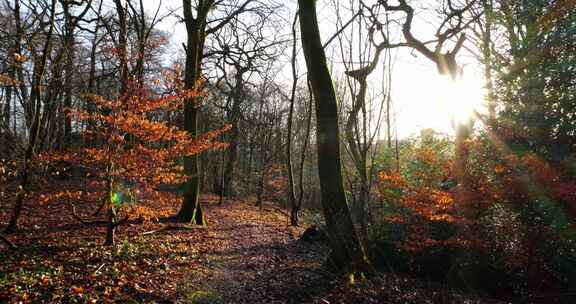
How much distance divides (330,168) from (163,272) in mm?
3563

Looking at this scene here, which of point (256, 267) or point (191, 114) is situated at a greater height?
point (191, 114)

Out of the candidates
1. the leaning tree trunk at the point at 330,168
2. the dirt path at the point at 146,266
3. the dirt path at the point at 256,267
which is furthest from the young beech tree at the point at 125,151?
the leaning tree trunk at the point at 330,168

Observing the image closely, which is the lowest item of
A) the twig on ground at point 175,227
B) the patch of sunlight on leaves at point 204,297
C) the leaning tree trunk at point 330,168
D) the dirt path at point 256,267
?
the dirt path at point 256,267

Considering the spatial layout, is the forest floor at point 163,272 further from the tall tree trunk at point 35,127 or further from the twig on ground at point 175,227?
the tall tree trunk at point 35,127

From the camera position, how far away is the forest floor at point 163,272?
476 centimetres

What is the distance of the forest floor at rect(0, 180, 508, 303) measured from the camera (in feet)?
15.6

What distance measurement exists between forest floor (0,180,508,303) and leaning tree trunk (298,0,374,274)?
1.45ft

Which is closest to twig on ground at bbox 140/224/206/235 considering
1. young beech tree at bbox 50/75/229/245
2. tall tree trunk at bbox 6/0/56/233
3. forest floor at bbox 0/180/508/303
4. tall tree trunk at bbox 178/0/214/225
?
forest floor at bbox 0/180/508/303

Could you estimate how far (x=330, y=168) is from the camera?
6098 mm

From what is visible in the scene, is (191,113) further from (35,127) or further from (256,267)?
(256,267)

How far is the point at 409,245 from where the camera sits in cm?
875

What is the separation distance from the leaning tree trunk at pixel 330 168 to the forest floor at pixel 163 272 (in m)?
0.44

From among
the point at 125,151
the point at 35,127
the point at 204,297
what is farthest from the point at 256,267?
the point at 35,127

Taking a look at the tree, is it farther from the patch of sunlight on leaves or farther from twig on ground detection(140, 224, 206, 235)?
the patch of sunlight on leaves
